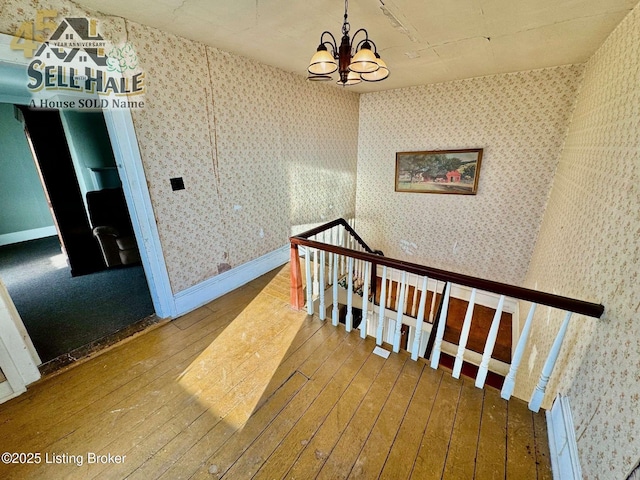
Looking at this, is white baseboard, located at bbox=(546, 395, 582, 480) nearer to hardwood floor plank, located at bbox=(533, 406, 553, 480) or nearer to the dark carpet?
hardwood floor plank, located at bbox=(533, 406, 553, 480)

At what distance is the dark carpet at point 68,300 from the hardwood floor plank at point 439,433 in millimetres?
2525

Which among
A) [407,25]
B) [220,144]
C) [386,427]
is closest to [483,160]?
[407,25]

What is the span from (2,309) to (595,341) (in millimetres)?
3251

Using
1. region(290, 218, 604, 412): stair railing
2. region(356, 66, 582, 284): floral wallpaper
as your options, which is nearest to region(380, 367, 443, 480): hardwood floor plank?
region(290, 218, 604, 412): stair railing

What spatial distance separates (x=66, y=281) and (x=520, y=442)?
455 cm

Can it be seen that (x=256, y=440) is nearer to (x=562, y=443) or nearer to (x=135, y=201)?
(x=562, y=443)

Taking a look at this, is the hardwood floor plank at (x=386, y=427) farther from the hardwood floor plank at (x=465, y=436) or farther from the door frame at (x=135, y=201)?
the door frame at (x=135, y=201)

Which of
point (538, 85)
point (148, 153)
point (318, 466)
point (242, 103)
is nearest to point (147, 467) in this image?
point (318, 466)

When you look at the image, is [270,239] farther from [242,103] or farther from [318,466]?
[318,466]

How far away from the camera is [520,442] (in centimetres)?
136

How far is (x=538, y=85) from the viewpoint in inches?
119

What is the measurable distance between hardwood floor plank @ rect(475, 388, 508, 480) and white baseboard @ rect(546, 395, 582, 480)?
200 millimetres

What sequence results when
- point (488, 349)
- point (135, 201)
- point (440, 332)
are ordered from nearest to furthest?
point (488, 349) < point (440, 332) < point (135, 201)

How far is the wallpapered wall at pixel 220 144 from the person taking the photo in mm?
2041
